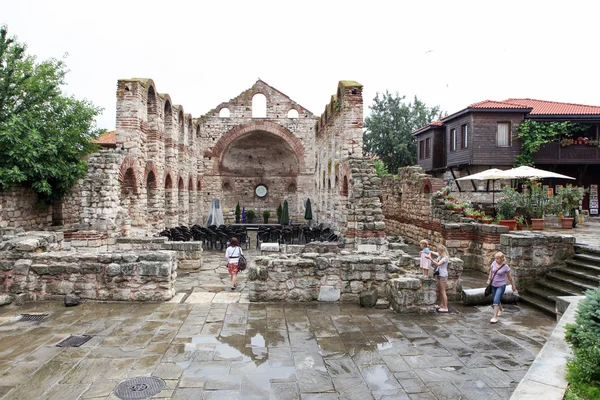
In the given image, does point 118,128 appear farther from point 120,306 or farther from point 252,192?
point 252,192

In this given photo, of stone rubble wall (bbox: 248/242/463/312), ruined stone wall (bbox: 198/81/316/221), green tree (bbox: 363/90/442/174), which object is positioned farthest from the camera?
green tree (bbox: 363/90/442/174)

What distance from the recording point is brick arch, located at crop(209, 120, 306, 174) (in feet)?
83.8

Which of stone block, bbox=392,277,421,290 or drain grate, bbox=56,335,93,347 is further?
stone block, bbox=392,277,421,290

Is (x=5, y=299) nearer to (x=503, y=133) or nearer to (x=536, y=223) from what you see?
(x=536, y=223)

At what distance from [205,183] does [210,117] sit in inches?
161

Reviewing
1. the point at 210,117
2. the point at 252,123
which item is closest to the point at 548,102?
the point at 252,123

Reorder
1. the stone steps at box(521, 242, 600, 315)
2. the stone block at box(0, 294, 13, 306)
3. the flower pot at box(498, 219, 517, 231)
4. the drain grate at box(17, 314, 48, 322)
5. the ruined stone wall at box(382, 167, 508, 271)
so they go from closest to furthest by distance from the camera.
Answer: the drain grate at box(17, 314, 48, 322) → the stone block at box(0, 294, 13, 306) → the stone steps at box(521, 242, 600, 315) → the ruined stone wall at box(382, 167, 508, 271) → the flower pot at box(498, 219, 517, 231)

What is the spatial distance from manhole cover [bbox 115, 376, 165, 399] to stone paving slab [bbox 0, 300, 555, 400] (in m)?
0.09

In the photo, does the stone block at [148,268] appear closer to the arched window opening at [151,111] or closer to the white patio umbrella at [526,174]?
the arched window opening at [151,111]

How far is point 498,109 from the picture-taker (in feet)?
73.3

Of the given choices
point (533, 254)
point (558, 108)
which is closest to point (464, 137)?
point (558, 108)

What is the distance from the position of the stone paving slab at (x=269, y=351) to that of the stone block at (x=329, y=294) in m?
0.31

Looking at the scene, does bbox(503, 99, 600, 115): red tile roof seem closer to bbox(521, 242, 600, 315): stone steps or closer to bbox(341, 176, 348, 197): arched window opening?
bbox(341, 176, 348, 197): arched window opening

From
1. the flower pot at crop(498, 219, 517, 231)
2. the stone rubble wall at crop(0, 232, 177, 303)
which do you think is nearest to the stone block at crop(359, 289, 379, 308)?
the stone rubble wall at crop(0, 232, 177, 303)
